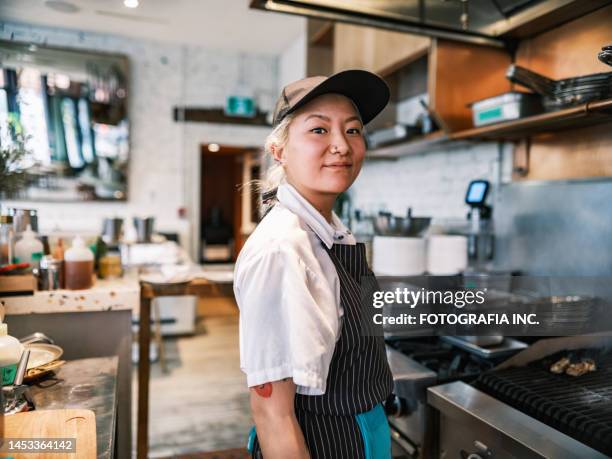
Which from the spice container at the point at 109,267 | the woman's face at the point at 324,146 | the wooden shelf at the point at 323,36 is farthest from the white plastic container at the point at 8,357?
the wooden shelf at the point at 323,36

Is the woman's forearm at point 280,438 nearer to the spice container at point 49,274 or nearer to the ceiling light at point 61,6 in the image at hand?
the spice container at point 49,274

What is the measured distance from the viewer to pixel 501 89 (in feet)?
8.25

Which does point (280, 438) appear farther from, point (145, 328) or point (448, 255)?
point (145, 328)

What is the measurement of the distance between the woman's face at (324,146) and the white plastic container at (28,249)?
1.61 metres

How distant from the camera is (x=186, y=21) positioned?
16.7ft

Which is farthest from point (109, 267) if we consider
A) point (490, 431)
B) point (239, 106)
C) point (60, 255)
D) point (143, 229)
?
point (239, 106)

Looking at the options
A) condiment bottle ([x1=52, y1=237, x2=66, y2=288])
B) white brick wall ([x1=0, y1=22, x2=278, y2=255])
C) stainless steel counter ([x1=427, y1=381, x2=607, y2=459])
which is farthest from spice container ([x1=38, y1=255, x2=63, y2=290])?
white brick wall ([x1=0, y1=22, x2=278, y2=255])

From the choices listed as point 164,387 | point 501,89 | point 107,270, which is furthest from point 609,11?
point 164,387

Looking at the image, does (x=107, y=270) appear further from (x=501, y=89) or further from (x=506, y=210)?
(x=501, y=89)

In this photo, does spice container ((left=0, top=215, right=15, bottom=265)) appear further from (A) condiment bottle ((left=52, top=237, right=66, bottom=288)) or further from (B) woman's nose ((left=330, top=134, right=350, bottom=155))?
(B) woman's nose ((left=330, top=134, right=350, bottom=155))

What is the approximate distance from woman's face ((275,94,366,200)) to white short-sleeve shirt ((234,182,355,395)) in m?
0.13

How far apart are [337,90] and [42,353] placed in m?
1.35

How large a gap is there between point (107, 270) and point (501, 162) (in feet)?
7.17

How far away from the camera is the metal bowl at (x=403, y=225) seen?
2.20 meters
